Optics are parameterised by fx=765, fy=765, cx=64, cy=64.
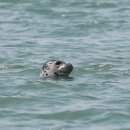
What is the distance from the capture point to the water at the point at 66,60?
1270 cm

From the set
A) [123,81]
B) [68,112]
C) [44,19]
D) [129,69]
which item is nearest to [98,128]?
[68,112]

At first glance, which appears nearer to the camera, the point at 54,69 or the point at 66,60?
the point at 54,69

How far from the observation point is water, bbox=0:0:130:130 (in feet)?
41.7

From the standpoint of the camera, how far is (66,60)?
17.8 meters

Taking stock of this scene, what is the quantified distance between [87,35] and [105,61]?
3.80 m

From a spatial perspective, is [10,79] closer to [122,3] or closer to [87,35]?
[87,35]

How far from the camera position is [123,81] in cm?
1534

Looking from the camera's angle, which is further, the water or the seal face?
the seal face

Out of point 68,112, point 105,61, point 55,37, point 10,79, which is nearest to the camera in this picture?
point 68,112

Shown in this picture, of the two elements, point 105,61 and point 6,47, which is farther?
point 6,47

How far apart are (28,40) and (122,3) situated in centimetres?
673

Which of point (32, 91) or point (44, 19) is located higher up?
point (44, 19)

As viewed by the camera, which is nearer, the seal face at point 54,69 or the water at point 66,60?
the water at point 66,60

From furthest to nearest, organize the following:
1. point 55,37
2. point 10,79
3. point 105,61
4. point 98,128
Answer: point 55,37 < point 105,61 < point 10,79 < point 98,128
